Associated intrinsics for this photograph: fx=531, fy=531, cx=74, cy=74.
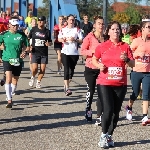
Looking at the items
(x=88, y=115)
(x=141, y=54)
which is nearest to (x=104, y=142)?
(x=88, y=115)

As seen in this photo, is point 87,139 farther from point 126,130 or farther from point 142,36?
point 142,36

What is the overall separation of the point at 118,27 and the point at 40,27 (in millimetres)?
6646

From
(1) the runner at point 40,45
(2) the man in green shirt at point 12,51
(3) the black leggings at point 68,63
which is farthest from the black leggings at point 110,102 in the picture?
(1) the runner at point 40,45

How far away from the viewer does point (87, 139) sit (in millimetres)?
7785

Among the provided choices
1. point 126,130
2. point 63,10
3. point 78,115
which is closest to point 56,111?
point 78,115

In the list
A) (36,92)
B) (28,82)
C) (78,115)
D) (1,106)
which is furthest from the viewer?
(28,82)

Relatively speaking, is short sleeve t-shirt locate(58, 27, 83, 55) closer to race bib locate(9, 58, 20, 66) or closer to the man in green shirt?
the man in green shirt

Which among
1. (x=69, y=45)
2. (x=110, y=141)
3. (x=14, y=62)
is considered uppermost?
(x=69, y=45)

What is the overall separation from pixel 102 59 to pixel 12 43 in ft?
12.6

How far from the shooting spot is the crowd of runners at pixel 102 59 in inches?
283

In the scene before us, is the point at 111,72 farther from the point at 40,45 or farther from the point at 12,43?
the point at 40,45

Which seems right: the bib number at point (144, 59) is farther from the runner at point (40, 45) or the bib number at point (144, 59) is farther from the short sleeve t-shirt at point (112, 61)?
the runner at point (40, 45)

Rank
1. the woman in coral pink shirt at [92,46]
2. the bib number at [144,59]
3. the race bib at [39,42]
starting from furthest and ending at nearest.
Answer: the race bib at [39,42] < the bib number at [144,59] < the woman in coral pink shirt at [92,46]

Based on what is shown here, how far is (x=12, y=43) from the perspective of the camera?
35.0 ft
